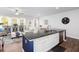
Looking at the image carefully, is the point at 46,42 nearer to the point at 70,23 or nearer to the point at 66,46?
the point at 66,46

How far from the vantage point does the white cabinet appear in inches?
50.7

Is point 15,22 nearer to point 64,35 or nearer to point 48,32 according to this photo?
point 48,32

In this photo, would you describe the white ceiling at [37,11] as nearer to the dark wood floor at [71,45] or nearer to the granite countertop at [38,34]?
the granite countertop at [38,34]

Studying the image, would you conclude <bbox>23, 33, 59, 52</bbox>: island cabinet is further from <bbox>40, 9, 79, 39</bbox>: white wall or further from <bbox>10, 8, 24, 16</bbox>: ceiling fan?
<bbox>10, 8, 24, 16</bbox>: ceiling fan

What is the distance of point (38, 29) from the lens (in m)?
1.34

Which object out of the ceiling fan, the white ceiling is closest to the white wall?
the white ceiling

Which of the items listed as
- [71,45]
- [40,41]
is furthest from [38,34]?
[71,45]

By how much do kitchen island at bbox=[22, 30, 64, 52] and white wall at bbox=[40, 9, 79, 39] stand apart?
0.16m

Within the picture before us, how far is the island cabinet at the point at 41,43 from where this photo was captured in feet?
4.14

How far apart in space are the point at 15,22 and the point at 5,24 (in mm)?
162

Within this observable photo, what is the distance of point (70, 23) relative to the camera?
1.44 meters

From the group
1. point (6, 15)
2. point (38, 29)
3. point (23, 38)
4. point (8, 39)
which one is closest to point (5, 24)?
point (6, 15)
